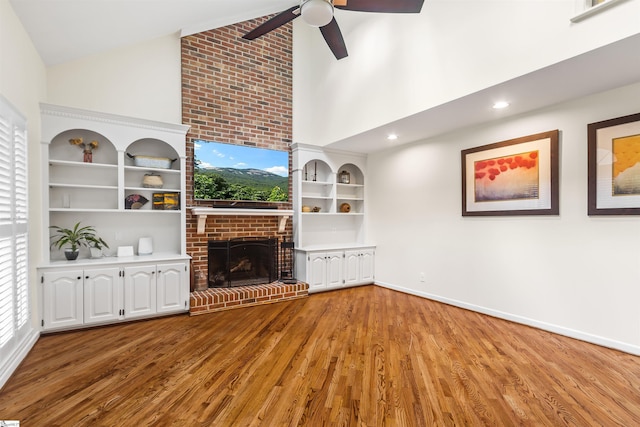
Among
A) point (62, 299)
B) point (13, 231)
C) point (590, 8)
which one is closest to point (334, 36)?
point (590, 8)

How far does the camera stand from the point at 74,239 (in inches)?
138

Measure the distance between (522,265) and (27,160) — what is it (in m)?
5.29

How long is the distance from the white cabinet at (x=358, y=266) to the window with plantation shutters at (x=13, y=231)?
3969 millimetres

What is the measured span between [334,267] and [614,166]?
3.62 meters

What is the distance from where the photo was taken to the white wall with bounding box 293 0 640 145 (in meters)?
2.44

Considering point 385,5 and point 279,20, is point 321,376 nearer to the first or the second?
point 385,5

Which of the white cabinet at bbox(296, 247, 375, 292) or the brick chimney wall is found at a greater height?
the brick chimney wall

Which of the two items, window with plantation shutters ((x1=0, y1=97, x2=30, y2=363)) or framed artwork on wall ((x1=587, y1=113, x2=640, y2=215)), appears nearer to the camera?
window with plantation shutters ((x1=0, y1=97, x2=30, y2=363))

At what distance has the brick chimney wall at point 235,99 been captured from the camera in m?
4.47

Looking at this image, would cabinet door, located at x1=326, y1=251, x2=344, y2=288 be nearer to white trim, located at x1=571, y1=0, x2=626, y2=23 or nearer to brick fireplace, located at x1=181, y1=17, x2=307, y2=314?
brick fireplace, located at x1=181, y1=17, x2=307, y2=314

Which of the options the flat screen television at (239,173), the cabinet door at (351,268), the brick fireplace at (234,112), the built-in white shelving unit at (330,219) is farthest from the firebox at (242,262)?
the cabinet door at (351,268)

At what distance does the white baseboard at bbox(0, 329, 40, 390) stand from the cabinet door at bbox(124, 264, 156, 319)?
2.58 feet

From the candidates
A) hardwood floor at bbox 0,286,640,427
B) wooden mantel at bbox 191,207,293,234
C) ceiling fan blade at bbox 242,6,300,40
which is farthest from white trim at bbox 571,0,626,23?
wooden mantel at bbox 191,207,293,234

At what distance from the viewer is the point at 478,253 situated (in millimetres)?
4051
